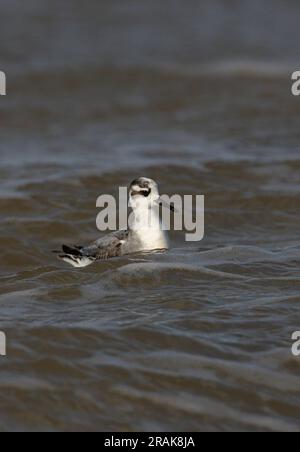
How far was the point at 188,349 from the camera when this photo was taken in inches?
283

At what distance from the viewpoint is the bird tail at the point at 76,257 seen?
9500mm

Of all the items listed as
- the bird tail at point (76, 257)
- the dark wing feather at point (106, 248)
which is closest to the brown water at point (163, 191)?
the bird tail at point (76, 257)

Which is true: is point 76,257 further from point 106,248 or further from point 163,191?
point 163,191

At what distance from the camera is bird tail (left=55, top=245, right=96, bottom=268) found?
950 centimetres

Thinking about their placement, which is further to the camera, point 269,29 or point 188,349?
point 269,29

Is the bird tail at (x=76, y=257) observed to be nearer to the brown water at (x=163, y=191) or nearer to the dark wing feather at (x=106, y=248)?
the dark wing feather at (x=106, y=248)

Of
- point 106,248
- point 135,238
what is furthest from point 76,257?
point 135,238

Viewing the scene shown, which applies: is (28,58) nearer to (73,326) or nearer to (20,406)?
(73,326)

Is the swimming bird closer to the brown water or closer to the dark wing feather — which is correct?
the dark wing feather

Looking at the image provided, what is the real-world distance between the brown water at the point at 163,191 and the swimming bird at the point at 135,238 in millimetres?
264

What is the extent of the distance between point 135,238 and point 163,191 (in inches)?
104

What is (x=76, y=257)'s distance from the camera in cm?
955
